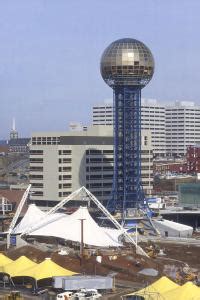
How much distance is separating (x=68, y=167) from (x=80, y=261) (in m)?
55.2

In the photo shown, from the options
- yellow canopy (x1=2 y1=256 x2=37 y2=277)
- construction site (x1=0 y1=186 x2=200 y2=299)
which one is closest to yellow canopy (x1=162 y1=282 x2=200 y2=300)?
construction site (x1=0 y1=186 x2=200 y2=299)

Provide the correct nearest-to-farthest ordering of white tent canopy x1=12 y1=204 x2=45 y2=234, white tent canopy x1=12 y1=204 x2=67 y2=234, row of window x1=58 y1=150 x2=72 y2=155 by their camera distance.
A: white tent canopy x1=12 y1=204 x2=67 y2=234 → white tent canopy x1=12 y1=204 x2=45 y2=234 → row of window x1=58 y1=150 x2=72 y2=155

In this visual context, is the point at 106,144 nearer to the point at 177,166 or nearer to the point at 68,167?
the point at 68,167

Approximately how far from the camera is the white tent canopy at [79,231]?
7100cm

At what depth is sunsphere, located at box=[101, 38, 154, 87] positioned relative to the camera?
324 feet

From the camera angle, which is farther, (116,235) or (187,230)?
(187,230)

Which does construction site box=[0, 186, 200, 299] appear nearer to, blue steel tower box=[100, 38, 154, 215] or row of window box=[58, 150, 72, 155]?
blue steel tower box=[100, 38, 154, 215]

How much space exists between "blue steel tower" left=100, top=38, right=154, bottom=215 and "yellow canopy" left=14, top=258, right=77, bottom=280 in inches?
1734

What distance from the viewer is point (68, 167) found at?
11869 centimetres

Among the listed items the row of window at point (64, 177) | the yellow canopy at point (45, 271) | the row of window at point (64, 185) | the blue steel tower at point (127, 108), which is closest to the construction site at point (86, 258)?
the yellow canopy at point (45, 271)

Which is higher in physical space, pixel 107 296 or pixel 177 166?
pixel 177 166

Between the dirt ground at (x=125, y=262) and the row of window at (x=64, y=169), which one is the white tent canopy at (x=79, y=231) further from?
the row of window at (x=64, y=169)

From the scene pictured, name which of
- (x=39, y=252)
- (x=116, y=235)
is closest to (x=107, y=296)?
(x=39, y=252)

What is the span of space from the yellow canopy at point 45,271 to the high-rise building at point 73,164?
62520 mm
